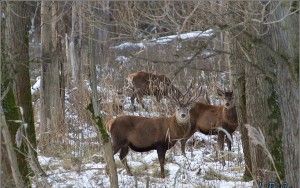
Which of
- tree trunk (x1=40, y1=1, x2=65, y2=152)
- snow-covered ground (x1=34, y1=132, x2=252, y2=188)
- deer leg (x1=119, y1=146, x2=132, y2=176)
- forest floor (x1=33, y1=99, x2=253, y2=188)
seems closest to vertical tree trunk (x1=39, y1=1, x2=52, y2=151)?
tree trunk (x1=40, y1=1, x2=65, y2=152)

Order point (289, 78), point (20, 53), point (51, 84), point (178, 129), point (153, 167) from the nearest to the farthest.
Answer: point (289, 78)
point (20, 53)
point (153, 167)
point (178, 129)
point (51, 84)

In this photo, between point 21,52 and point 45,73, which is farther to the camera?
point 45,73

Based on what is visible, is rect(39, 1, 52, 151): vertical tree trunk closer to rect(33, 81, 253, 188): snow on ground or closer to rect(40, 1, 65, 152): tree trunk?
rect(40, 1, 65, 152): tree trunk

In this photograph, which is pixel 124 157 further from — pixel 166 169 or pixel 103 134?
pixel 103 134

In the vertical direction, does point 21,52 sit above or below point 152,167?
above

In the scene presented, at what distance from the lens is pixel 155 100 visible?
A: 1292 cm

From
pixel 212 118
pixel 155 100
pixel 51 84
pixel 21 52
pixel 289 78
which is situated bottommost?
pixel 212 118

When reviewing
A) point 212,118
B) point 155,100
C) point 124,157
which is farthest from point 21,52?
point 155,100

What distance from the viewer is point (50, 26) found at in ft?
38.5

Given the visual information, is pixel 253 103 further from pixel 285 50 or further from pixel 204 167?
pixel 204 167

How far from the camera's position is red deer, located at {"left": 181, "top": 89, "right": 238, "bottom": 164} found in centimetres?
1100

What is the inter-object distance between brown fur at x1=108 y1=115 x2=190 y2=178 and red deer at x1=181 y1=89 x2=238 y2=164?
1.15 metres

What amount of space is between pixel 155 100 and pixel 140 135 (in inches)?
130

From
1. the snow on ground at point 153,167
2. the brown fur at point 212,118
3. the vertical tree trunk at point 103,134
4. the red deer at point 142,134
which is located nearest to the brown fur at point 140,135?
the red deer at point 142,134
